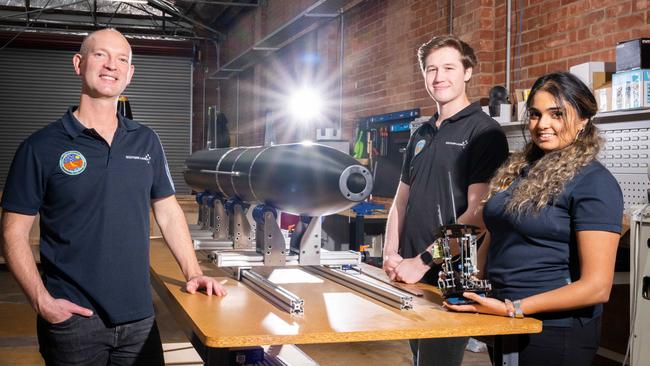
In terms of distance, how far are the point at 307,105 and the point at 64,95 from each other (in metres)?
6.41

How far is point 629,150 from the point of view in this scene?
371 centimetres

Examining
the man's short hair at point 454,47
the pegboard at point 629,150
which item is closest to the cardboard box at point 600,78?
the pegboard at point 629,150

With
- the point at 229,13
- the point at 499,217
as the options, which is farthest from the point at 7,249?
the point at 229,13

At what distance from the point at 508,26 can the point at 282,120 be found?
5616 millimetres

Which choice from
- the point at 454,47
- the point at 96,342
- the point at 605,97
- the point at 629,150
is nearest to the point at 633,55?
the point at 605,97

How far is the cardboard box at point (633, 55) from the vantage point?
11.1ft

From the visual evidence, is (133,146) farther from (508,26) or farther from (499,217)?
(508,26)

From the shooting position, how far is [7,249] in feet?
6.26

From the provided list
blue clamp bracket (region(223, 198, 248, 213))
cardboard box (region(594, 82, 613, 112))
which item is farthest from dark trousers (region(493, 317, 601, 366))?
cardboard box (region(594, 82, 613, 112))

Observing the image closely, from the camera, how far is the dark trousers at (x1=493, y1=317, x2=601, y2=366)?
1.79 metres

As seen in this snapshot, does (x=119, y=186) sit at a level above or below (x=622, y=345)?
above

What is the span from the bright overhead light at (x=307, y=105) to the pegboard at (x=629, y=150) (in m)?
4.94

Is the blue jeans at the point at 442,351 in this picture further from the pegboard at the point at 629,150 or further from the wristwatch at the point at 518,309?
the pegboard at the point at 629,150

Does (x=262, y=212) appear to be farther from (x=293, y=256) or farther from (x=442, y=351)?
(x=442, y=351)
